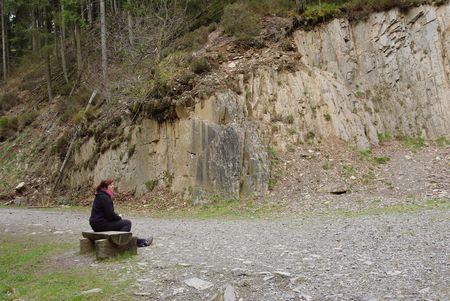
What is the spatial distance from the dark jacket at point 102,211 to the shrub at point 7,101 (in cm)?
3202

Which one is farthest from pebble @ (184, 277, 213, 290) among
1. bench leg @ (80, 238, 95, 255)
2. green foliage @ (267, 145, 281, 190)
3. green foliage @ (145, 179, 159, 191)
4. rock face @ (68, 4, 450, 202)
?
green foliage @ (145, 179, 159, 191)

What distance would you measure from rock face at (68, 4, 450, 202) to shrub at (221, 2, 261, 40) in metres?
2.15

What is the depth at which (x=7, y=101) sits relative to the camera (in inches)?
1486

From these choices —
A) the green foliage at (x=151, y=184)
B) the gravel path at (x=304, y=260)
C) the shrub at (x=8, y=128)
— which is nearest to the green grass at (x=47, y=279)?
the gravel path at (x=304, y=260)

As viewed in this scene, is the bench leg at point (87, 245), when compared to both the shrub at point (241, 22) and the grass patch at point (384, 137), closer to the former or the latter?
the grass patch at point (384, 137)

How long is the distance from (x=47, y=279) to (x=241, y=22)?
18614 millimetres

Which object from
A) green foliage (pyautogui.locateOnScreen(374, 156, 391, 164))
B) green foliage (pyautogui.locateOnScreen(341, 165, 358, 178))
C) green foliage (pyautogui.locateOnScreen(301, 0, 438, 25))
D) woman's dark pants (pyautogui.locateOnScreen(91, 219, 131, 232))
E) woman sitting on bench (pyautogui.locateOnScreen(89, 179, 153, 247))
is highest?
green foliage (pyautogui.locateOnScreen(301, 0, 438, 25))

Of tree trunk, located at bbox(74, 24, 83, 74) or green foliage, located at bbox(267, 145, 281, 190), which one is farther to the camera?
tree trunk, located at bbox(74, 24, 83, 74)

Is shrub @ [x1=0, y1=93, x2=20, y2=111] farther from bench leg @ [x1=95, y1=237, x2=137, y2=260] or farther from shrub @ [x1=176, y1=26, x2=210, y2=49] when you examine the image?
bench leg @ [x1=95, y1=237, x2=137, y2=260]

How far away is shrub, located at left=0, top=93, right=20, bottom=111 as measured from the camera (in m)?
37.5

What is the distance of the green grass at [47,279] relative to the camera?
668 centimetres

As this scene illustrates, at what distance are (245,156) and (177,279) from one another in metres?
11.3

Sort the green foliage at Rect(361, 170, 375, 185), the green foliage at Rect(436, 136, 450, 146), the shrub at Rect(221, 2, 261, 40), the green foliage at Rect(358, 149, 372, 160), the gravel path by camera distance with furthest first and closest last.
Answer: the shrub at Rect(221, 2, 261, 40) → the green foliage at Rect(436, 136, 450, 146) → the green foliage at Rect(358, 149, 372, 160) → the green foliage at Rect(361, 170, 375, 185) → the gravel path

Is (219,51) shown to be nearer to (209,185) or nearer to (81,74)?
(209,185)
